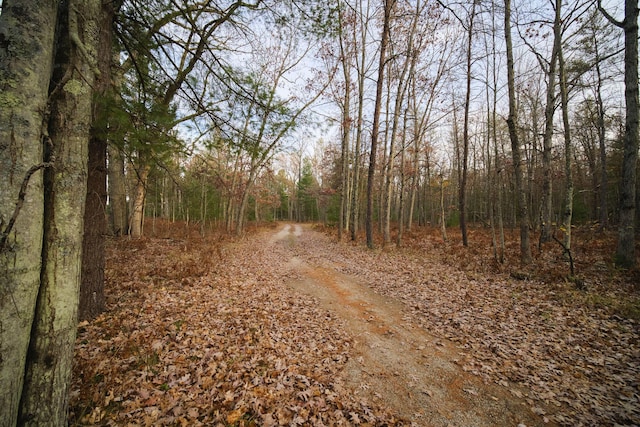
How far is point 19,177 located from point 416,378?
15.3 ft

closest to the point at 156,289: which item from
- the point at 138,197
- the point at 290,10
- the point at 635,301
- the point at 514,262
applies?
the point at 138,197

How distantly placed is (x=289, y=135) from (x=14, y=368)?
16.4ft

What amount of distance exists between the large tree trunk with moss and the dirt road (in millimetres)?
3278

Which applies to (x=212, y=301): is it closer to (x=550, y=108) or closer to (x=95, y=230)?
Result: (x=95, y=230)

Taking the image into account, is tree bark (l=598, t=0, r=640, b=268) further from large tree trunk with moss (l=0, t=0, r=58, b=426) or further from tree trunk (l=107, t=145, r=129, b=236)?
tree trunk (l=107, t=145, r=129, b=236)

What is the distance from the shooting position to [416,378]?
347 cm

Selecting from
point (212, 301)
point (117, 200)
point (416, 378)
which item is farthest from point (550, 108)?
point (117, 200)

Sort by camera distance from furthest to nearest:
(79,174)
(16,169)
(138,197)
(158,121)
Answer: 1. (138,197)
2. (158,121)
3. (79,174)
4. (16,169)

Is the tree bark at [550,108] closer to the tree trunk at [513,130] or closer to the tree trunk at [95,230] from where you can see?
the tree trunk at [513,130]

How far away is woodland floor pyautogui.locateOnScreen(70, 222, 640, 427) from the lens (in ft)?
9.31

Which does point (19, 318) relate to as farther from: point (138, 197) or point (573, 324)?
point (138, 197)

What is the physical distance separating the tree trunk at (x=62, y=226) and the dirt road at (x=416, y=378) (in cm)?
308

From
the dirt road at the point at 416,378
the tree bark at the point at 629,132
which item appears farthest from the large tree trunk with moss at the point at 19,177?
the tree bark at the point at 629,132

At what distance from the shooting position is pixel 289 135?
550 centimetres
